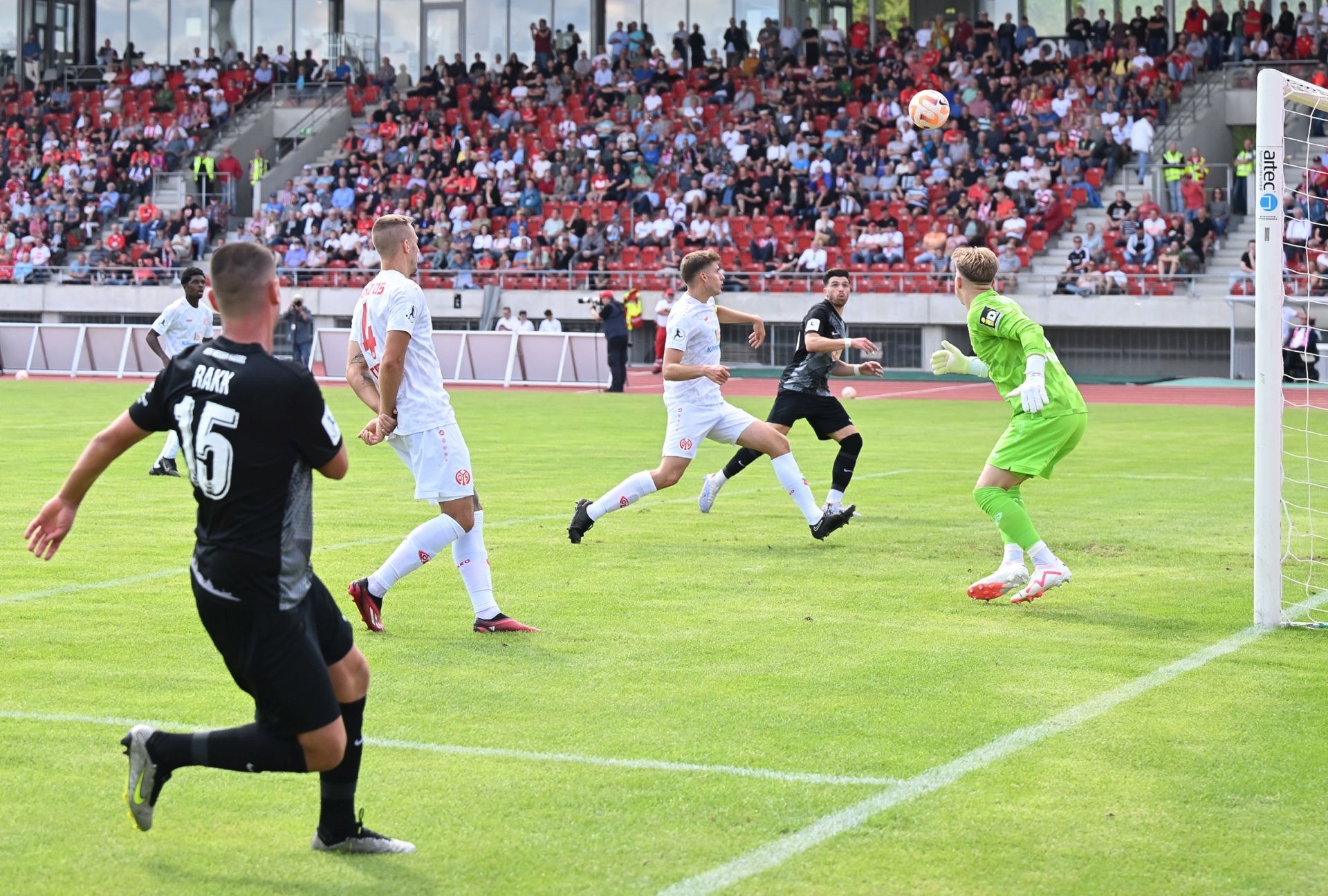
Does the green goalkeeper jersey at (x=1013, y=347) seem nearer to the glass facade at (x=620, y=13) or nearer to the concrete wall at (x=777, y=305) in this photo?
the concrete wall at (x=777, y=305)

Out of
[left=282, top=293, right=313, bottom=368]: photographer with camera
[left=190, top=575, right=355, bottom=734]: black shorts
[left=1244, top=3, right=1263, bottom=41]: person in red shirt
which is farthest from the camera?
[left=1244, top=3, right=1263, bottom=41]: person in red shirt

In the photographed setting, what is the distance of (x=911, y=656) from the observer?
7586mm

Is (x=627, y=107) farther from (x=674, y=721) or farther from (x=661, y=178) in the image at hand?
(x=674, y=721)

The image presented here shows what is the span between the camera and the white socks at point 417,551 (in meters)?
8.14

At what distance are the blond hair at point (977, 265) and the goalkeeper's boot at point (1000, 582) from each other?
160 cm

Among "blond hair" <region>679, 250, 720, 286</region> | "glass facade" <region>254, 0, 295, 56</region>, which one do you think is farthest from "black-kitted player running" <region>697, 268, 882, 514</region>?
"glass facade" <region>254, 0, 295, 56</region>

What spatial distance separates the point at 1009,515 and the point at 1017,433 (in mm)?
456

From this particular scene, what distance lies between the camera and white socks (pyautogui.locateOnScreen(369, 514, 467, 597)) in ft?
26.7

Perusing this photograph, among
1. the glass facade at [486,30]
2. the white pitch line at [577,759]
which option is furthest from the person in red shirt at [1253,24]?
the white pitch line at [577,759]

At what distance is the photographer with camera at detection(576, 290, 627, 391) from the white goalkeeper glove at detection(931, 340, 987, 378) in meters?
21.5

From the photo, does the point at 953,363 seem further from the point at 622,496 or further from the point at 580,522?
the point at 580,522

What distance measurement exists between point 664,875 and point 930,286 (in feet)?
108

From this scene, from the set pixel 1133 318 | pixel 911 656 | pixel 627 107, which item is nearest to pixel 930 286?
pixel 1133 318

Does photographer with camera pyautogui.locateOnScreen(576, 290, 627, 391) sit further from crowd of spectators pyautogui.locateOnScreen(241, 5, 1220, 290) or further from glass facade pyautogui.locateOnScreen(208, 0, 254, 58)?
glass facade pyautogui.locateOnScreen(208, 0, 254, 58)
